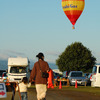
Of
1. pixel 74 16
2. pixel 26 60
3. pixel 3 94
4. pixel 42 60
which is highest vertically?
pixel 74 16

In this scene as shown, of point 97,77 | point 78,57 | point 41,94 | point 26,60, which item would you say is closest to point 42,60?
point 41,94

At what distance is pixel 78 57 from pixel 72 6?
66630 millimetres

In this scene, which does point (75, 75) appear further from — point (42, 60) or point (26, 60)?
point (42, 60)

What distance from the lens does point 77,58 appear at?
4493 inches

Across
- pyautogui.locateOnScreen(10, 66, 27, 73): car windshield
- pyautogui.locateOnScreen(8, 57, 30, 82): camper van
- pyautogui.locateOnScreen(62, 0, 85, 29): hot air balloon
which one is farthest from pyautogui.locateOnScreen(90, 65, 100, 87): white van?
pyautogui.locateOnScreen(62, 0, 85, 29): hot air balloon

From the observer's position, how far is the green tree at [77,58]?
113688 millimetres

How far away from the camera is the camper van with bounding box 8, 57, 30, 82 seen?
43656 millimetres

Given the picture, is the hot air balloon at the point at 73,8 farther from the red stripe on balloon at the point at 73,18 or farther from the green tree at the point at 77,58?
the green tree at the point at 77,58

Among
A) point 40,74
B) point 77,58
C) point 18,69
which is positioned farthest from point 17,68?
point 77,58

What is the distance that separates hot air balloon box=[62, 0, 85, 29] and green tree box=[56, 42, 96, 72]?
64.7 m

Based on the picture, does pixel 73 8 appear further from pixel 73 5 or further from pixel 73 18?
pixel 73 18

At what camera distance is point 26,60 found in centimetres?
4412

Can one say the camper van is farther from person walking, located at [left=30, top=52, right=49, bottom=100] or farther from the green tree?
the green tree

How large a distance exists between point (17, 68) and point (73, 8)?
9356 mm
